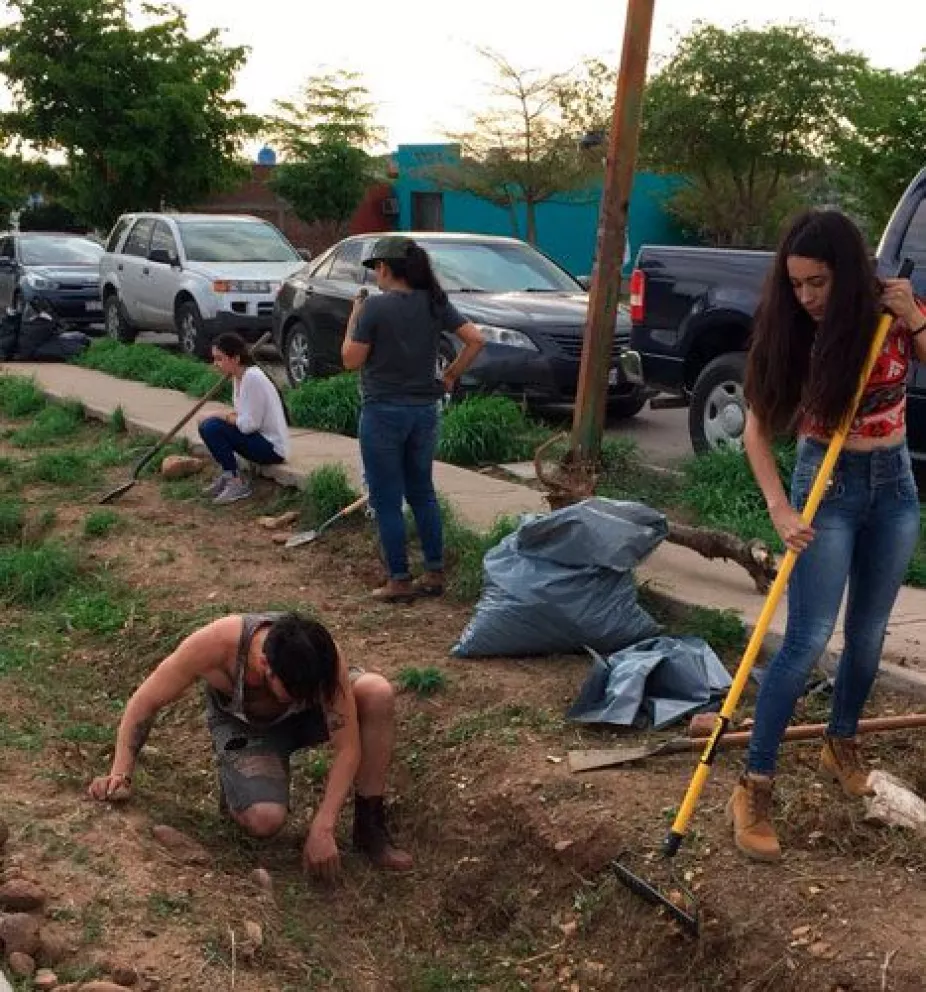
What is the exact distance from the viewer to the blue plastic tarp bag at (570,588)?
5629 millimetres

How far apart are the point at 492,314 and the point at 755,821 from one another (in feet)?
24.2

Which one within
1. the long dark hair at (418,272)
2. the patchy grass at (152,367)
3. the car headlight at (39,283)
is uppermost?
the long dark hair at (418,272)

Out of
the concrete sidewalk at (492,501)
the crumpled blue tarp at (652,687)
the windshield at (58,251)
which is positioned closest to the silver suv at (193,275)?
the concrete sidewalk at (492,501)

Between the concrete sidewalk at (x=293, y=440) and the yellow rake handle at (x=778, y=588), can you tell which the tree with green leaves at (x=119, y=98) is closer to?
the concrete sidewalk at (x=293, y=440)

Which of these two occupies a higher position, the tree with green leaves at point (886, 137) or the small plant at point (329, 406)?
the tree with green leaves at point (886, 137)

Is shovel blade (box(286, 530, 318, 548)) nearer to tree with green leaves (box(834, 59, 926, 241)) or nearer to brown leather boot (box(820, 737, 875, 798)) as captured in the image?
brown leather boot (box(820, 737, 875, 798))

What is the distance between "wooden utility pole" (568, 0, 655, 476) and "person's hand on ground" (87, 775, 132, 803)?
10.7 feet

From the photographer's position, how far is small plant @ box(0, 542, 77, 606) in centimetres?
727

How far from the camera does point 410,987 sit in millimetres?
4125

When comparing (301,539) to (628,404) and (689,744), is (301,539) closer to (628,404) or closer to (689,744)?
(689,744)

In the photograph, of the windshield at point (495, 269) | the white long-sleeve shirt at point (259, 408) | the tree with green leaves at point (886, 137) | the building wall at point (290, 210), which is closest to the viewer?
the white long-sleeve shirt at point (259, 408)

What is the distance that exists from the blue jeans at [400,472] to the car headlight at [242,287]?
920 centimetres

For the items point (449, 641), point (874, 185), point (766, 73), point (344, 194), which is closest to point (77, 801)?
point (449, 641)

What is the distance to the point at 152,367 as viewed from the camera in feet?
47.0
